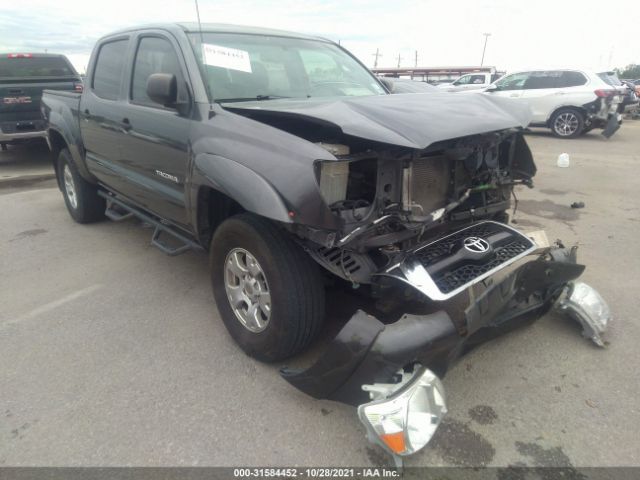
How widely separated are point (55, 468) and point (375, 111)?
7.31 feet

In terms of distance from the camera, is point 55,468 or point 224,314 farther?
point 224,314

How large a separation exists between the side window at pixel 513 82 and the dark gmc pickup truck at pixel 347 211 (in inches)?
426

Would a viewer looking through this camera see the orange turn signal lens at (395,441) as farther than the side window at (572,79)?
No

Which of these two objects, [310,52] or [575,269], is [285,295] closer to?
[575,269]

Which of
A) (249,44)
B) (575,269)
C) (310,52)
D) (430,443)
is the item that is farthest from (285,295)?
(310,52)

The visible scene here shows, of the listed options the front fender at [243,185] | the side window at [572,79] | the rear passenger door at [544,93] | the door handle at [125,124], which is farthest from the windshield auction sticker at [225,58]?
the side window at [572,79]

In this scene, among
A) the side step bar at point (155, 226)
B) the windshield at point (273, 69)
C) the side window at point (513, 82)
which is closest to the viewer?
the windshield at point (273, 69)

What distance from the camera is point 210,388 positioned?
101 inches

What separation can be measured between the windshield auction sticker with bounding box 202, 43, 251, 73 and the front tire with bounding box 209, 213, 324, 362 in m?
1.15

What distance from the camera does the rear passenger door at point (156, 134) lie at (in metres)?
3.01

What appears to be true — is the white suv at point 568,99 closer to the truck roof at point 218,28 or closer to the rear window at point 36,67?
the truck roof at point 218,28

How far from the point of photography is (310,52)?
12.2ft

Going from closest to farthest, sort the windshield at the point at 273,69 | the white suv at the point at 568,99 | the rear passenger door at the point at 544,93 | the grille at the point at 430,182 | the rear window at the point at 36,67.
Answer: the grille at the point at 430,182 < the windshield at the point at 273,69 < the rear window at the point at 36,67 < the white suv at the point at 568,99 < the rear passenger door at the point at 544,93

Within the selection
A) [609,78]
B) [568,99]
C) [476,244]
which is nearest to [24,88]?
[476,244]
